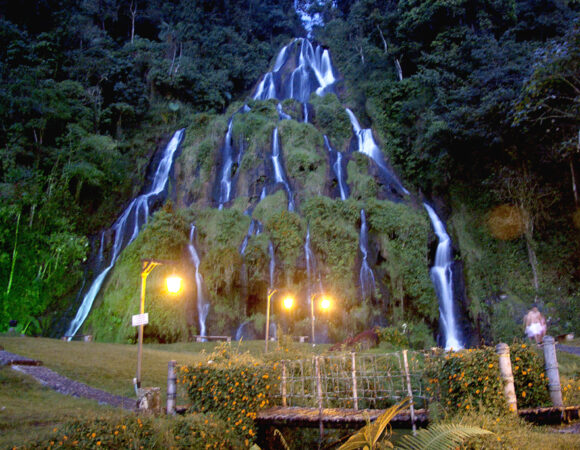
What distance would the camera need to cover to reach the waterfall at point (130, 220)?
24.4 m

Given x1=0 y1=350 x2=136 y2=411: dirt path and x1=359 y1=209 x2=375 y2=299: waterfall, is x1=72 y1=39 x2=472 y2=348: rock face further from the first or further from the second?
x1=0 y1=350 x2=136 y2=411: dirt path

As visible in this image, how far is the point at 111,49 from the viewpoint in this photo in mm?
42281

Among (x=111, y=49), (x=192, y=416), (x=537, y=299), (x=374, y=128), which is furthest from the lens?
(x=111, y=49)

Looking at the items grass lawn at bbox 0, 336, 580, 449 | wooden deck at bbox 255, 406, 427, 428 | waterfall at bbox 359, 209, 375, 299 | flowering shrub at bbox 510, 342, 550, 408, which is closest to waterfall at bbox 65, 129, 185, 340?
grass lawn at bbox 0, 336, 580, 449

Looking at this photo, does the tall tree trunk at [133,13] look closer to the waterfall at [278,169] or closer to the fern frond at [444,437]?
the waterfall at [278,169]

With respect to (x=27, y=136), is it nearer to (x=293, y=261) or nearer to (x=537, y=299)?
(x=293, y=261)

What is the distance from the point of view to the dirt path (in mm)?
10233

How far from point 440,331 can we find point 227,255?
39.2 feet

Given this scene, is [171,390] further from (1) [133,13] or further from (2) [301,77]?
(1) [133,13]

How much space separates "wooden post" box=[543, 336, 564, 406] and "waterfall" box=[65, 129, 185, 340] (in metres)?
21.7

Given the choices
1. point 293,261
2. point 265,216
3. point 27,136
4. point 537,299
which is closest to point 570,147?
point 537,299

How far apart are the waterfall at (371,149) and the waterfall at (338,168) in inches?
96.1

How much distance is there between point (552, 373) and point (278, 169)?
2416 centimetres

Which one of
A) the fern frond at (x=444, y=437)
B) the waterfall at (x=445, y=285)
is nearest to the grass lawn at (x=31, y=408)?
the fern frond at (x=444, y=437)
